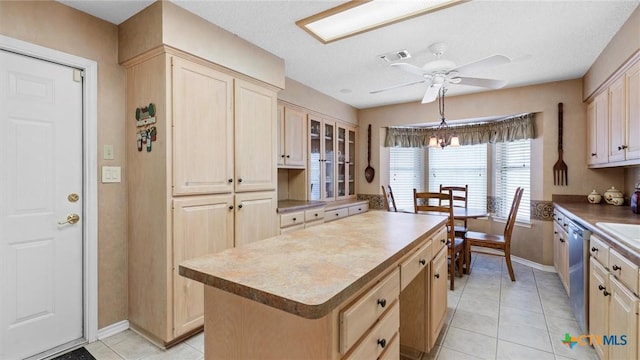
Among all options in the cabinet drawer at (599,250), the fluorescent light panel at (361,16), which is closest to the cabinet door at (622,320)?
the cabinet drawer at (599,250)

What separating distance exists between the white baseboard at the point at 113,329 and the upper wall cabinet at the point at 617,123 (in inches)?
162

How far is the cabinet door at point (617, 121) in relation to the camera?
8.18 ft

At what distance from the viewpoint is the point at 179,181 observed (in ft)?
6.95

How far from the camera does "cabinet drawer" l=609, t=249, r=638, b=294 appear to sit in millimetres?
1434

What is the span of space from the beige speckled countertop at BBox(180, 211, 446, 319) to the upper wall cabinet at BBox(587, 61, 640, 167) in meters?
2.00

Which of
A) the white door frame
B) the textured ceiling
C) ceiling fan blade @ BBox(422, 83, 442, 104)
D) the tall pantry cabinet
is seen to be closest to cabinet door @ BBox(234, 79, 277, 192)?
the tall pantry cabinet

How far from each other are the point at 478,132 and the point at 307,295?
4.74 metres

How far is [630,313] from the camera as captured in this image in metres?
1.49

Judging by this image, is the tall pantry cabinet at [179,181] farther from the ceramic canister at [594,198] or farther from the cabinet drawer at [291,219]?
the ceramic canister at [594,198]

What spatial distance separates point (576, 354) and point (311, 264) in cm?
218

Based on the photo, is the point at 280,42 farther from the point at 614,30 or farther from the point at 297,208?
the point at 614,30

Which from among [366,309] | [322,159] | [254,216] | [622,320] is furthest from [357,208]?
Result: [366,309]

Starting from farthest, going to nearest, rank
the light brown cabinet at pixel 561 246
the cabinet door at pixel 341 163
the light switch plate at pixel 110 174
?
the cabinet door at pixel 341 163
the light brown cabinet at pixel 561 246
the light switch plate at pixel 110 174

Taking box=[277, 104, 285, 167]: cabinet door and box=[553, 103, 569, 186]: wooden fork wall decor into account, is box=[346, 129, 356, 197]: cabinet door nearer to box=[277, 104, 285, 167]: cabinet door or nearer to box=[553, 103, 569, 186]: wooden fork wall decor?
box=[277, 104, 285, 167]: cabinet door
